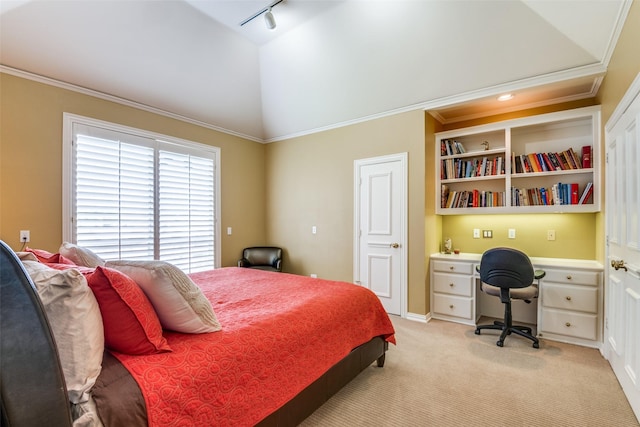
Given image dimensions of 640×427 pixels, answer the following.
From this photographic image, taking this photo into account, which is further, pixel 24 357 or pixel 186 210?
pixel 186 210

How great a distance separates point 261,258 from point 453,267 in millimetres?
2801

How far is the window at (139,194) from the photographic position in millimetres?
3271

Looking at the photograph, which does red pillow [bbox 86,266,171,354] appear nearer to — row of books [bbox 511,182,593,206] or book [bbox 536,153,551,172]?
row of books [bbox 511,182,593,206]

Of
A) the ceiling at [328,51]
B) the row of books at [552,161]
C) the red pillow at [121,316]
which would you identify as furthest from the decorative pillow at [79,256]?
the row of books at [552,161]

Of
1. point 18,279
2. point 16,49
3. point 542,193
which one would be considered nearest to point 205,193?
point 16,49

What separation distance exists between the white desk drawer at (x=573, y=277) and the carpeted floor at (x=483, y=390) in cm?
63

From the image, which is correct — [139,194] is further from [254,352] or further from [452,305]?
[452,305]

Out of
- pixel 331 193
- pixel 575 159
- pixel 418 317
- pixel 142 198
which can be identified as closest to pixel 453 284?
pixel 418 317

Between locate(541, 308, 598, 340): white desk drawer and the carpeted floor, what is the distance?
0.13m

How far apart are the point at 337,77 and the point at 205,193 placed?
2459mm

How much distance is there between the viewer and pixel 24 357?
0.85 metres

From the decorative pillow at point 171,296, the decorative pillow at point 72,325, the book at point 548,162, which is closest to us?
the decorative pillow at point 72,325

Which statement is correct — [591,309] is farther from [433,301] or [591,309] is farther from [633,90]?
[633,90]

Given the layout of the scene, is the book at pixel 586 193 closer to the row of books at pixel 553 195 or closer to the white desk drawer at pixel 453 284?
the row of books at pixel 553 195
